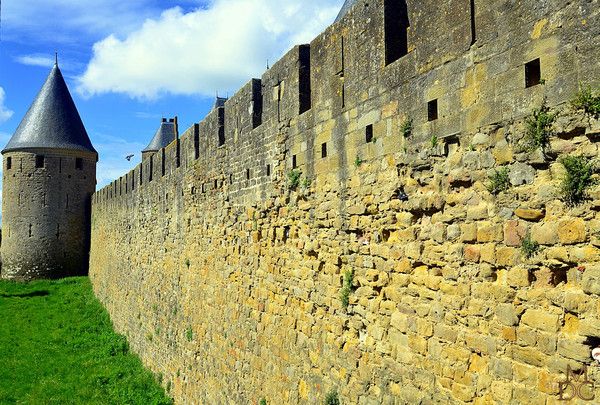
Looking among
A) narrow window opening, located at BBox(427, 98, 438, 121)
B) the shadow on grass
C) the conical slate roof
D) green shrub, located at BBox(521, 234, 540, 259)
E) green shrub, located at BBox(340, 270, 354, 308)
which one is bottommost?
the shadow on grass

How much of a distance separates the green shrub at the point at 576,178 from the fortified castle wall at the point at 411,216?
4cm

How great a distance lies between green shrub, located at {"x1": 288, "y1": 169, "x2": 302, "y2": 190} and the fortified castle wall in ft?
0.06

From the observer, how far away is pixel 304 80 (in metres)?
5.77

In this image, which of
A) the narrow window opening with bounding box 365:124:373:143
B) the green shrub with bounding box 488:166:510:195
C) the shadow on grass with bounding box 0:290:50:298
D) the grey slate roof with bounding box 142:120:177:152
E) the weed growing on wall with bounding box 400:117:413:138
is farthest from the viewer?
the grey slate roof with bounding box 142:120:177:152

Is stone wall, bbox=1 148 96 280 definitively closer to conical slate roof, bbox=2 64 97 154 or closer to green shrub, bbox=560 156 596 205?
conical slate roof, bbox=2 64 97 154

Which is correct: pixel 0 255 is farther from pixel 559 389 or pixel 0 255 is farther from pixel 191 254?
pixel 559 389

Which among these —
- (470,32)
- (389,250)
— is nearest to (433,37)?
(470,32)

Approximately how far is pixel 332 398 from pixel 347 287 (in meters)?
1.01

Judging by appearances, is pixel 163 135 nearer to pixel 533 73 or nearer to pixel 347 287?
pixel 347 287

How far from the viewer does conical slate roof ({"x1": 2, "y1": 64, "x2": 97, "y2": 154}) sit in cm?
2723

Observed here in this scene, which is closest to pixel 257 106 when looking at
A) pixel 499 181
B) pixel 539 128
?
pixel 499 181

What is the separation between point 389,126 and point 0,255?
94.1ft

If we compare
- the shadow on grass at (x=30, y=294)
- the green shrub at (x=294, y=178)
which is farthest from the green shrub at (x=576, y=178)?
the shadow on grass at (x=30, y=294)

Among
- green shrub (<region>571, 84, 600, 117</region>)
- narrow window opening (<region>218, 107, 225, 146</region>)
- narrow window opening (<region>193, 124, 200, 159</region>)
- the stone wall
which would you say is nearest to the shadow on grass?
the stone wall
